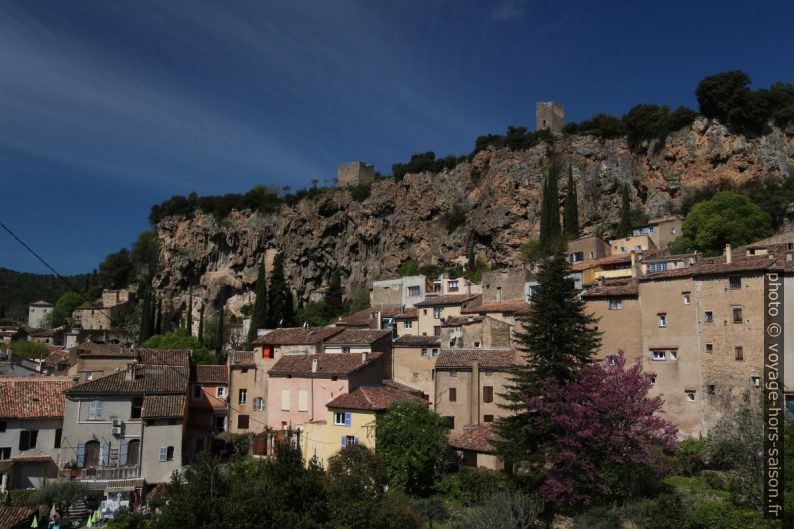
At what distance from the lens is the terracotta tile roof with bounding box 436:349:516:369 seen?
127ft

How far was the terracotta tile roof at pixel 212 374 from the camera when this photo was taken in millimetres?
47153

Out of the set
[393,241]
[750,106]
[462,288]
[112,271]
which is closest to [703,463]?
[462,288]

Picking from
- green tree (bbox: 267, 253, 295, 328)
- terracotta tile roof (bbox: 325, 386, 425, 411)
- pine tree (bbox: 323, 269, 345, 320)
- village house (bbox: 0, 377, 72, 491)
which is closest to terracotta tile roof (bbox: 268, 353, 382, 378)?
terracotta tile roof (bbox: 325, 386, 425, 411)

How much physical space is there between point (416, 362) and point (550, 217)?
105ft

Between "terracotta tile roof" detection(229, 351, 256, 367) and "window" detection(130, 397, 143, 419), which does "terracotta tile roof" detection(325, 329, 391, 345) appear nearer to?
"terracotta tile roof" detection(229, 351, 256, 367)

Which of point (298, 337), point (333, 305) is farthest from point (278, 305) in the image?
point (298, 337)

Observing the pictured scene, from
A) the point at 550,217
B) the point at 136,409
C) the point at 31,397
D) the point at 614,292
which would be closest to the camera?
the point at 614,292

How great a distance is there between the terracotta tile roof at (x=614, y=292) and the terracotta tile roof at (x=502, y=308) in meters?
5.57

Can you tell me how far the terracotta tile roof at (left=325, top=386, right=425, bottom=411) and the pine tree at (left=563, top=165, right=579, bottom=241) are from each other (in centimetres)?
3583

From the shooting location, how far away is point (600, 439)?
2875 centimetres

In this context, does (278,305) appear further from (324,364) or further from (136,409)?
(324,364)

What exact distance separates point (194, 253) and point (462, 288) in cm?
6774

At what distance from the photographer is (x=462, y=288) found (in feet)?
201

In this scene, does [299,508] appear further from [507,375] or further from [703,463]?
[703,463]
